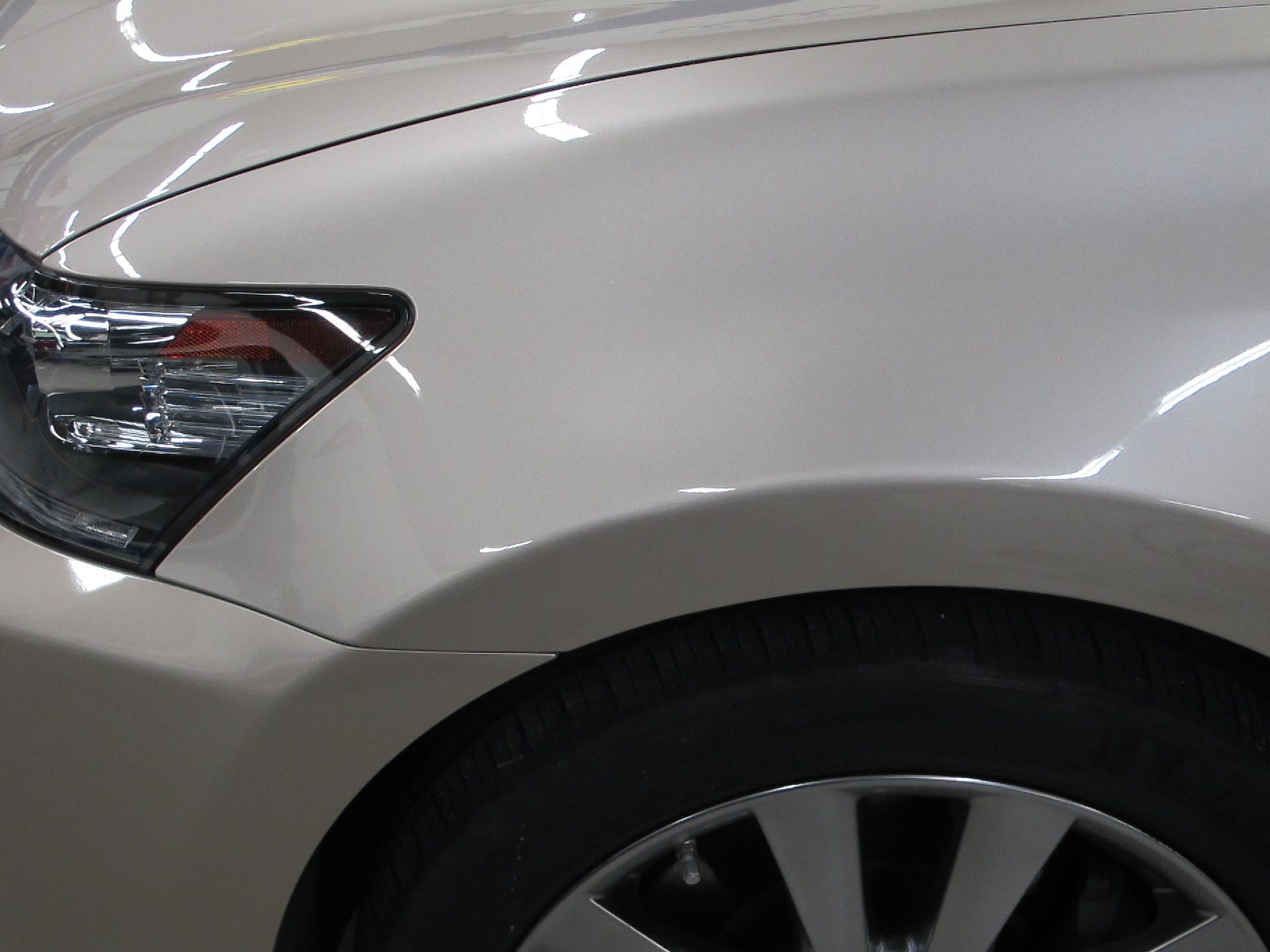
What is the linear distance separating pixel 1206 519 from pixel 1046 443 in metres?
0.13

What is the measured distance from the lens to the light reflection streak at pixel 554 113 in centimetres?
85

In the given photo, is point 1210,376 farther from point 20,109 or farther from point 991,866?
point 20,109

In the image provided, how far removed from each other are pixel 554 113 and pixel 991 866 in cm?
75

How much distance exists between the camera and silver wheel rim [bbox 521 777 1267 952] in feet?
3.18

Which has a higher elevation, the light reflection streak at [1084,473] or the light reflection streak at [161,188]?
the light reflection streak at [161,188]

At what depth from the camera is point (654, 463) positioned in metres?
0.80

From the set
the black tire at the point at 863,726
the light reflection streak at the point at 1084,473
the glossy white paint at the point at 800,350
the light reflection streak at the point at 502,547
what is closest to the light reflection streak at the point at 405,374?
the glossy white paint at the point at 800,350

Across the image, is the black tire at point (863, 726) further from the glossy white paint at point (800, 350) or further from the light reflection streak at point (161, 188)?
the light reflection streak at point (161, 188)

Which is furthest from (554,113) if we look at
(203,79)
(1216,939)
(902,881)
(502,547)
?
(1216,939)

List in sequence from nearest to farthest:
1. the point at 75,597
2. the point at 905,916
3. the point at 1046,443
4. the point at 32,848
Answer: the point at 1046,443
the point at 75,597
the point at 32,848
the point at 905,916

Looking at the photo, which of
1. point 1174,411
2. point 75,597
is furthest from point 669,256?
point 75,597

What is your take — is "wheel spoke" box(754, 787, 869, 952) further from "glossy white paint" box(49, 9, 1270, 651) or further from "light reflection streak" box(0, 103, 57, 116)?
"light reflection streak" box(0, 103, 57, 116)

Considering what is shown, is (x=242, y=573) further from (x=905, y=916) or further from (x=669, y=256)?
(x=905, y=916)

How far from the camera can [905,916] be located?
3.72 feet
